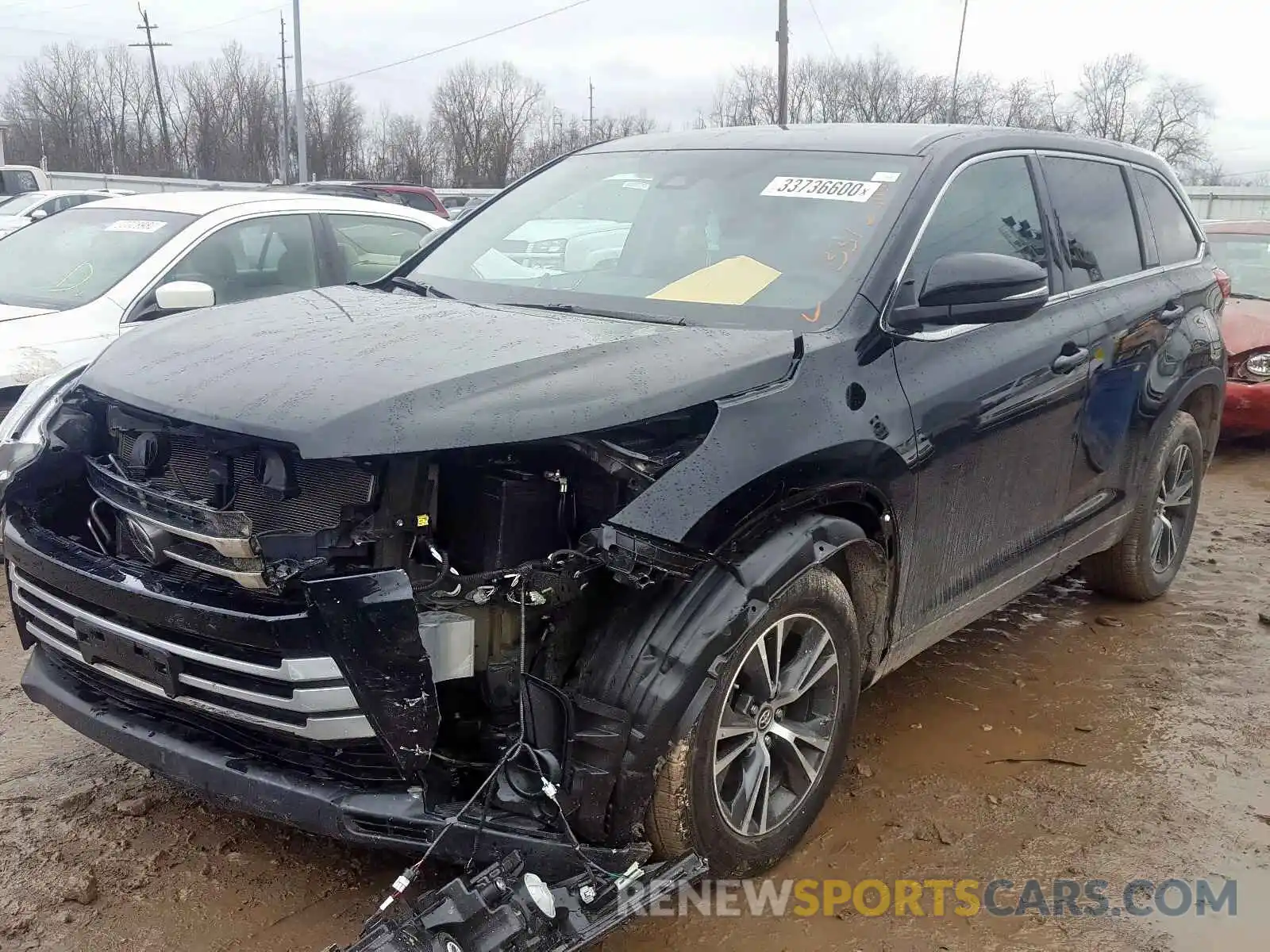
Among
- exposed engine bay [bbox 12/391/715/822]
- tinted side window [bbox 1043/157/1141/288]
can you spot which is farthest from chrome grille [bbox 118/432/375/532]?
tinted side window [bbox 1043/157/1141/288]

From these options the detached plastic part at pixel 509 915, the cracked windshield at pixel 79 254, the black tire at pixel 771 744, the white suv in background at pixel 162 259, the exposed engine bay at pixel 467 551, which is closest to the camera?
the detached plastic part at pixel 509 915

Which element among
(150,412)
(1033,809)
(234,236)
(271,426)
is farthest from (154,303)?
(1033,809)

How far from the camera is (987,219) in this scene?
361cm

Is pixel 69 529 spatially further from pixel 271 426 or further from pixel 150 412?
pixel 271 426

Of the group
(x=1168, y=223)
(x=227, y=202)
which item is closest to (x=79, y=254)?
(x=227, y=202)

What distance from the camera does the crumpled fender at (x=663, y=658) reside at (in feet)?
7.99

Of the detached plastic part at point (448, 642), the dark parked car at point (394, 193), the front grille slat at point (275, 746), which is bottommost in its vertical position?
the front grille slat at point (275, 746)

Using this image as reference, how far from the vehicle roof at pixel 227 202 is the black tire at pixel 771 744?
4.64 m

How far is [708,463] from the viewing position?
2529mm

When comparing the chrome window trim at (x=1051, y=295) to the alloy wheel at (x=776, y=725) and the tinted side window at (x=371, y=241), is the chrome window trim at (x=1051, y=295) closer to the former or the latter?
the alloy wheel at (x=776, y=725)

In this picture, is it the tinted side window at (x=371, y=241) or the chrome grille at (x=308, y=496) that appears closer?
the chrome grille at (x=308, y=496)

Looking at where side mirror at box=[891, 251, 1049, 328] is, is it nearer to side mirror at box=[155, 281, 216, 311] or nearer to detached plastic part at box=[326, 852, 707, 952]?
detached plastic part at box=[326, 852, 707, 952]

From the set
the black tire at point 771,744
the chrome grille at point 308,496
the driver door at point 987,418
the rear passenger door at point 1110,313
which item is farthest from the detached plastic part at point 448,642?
the rear passenger door at point 1110,313

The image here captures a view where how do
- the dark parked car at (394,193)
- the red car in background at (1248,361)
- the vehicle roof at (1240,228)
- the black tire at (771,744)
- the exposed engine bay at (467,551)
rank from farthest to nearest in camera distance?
the dark parked car at (394,193) → the vehicle roof at (1240,228) → the red car in background at (1248,361) → the black tire at (771,744) → the exposed engine bay at (467,551)
